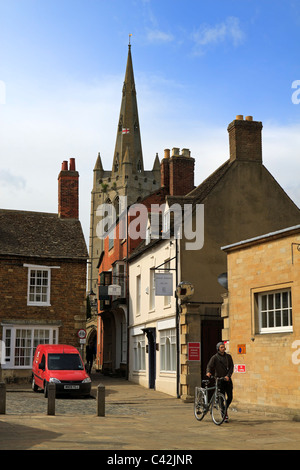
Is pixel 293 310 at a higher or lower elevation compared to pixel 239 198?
lower

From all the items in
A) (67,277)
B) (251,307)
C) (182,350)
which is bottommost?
(182,350)

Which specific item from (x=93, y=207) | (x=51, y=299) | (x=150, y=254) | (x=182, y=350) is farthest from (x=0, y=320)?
(x=93, y=207)

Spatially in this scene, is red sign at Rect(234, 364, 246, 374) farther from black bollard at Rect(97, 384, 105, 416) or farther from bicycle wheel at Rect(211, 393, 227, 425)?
black bollard at Rect(97, 384, 105, 416)

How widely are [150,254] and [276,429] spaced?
16143mm

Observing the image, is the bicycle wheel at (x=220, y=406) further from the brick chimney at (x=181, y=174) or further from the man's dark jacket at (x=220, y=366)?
the brick chimney at (x=181, y=174)

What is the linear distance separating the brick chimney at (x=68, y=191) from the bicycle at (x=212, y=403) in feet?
66.7

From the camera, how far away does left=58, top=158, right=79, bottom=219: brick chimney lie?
3366cm

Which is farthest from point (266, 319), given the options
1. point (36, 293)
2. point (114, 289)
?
point (114, 289)

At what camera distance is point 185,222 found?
24375 mm

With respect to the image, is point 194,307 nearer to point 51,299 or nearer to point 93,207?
point 51,299

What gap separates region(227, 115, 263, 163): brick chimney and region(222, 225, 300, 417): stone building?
818cm

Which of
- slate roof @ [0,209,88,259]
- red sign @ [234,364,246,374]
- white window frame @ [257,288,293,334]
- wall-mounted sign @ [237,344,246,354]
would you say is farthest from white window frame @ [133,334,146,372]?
white window frame @ [257,288,293,334]

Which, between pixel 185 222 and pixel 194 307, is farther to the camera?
pixel 185 222

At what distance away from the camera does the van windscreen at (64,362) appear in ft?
76.7
